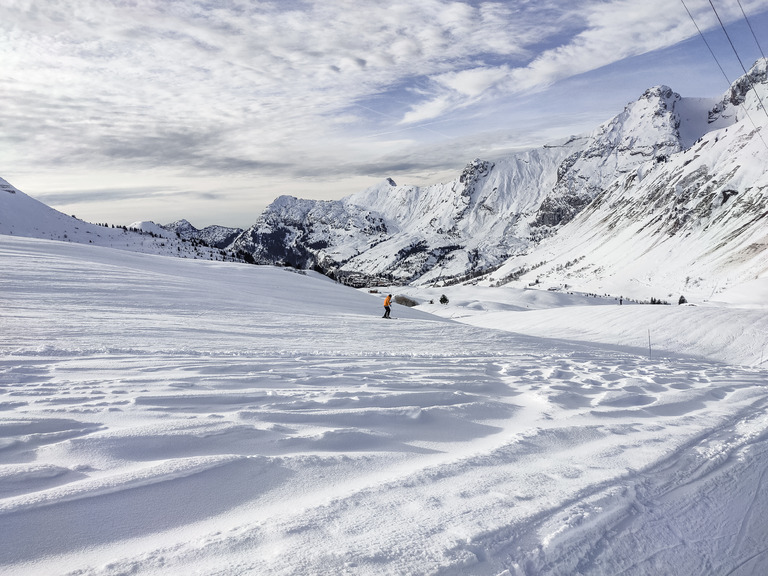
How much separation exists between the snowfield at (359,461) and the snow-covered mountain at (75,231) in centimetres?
5454

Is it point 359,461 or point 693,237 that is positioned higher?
point 693,237

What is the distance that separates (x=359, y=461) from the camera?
4520 millimetres

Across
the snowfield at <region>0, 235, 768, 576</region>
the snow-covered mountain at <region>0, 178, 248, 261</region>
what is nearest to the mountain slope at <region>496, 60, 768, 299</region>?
the snow-covered mountain at <region>0, 178, 248, 261</region>

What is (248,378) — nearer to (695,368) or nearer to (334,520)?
(334,520)

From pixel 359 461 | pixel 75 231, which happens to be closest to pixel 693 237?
pixel 75 231

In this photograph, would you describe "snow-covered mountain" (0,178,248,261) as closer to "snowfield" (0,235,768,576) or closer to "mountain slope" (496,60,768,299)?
"snowfield" (0,235,768,576)

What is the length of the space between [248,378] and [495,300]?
154 ft

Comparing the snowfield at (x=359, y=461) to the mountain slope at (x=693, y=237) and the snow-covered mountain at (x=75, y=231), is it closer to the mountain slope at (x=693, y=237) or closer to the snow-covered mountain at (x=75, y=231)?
the snow-covered mountain at (x=75, y=231)

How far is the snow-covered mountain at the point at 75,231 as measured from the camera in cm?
6425

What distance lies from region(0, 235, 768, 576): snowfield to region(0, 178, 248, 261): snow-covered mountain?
179 feet

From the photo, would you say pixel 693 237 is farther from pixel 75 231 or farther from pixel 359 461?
pixel 359 461

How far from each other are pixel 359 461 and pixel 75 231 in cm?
8872

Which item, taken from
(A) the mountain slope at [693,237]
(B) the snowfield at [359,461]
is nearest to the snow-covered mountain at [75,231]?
(B) the snowfield at [359,461]

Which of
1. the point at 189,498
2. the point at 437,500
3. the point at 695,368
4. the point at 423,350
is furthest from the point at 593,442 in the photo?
the point at 695,368
